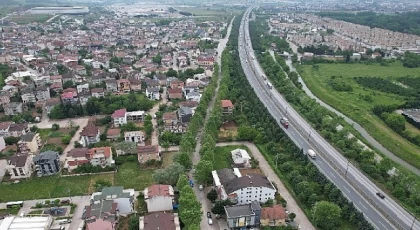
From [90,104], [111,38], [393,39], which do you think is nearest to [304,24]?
[393,39]

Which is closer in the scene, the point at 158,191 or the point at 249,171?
the point at 158,191

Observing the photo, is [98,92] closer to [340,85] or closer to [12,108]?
[12,108]

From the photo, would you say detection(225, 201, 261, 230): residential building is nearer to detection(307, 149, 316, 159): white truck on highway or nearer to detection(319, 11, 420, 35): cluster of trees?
detection(307, 149, 316, 159): white truck on highway

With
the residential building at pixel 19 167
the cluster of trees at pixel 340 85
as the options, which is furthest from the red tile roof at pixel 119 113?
the cluster of trees at pixel 340 85

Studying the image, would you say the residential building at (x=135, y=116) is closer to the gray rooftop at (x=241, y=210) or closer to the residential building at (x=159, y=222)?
the residential building at (x=159, y=222)

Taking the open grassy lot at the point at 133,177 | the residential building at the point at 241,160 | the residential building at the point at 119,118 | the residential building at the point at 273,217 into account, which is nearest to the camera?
the residential building at the point at 273,217

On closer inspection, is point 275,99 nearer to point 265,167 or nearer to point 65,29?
point 265,167

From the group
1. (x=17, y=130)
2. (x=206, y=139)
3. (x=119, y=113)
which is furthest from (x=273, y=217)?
(x=17, y=130)
